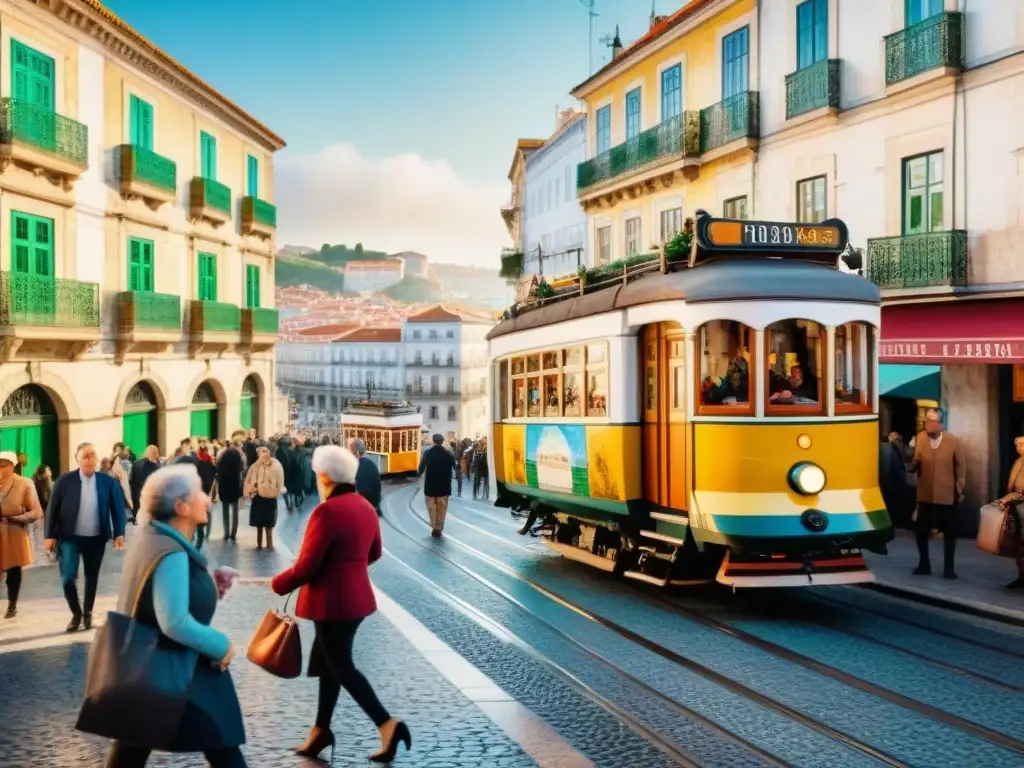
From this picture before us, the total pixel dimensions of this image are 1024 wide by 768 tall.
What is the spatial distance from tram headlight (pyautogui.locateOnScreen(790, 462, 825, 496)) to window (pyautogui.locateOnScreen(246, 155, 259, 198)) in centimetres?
2776

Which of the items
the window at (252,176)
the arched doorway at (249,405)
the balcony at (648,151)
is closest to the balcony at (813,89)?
the balcony at (648,151)

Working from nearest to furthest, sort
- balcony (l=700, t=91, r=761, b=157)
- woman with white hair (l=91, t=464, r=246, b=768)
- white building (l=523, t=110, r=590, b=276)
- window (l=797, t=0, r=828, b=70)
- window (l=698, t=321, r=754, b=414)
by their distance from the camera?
woman with white hair (l=91, t=464, r=246, b=768), window (l=698, t=321, r=754, b=414), window (l=797, t=0, r=828, b=70), balcony (l=700, t=91, r=761, b=157), white building (l=523, t=110, r=590, b=276)

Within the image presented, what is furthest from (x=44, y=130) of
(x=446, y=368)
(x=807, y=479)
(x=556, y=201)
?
(x=446, y=368)

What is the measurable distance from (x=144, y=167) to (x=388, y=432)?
59.1ft

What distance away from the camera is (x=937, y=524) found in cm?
1368

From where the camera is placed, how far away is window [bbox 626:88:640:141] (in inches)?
1170

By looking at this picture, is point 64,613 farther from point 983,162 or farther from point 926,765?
point 983,162

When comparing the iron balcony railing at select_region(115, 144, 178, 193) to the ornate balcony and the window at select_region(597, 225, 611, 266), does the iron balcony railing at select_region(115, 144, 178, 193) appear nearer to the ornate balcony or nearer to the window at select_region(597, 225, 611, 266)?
the ornate balcony

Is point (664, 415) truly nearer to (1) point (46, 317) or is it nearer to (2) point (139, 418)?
(1) point (46, 317)

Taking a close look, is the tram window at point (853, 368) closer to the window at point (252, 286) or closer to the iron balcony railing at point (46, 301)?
the iron balcony railing at point (46, 301)

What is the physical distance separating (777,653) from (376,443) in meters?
35.0

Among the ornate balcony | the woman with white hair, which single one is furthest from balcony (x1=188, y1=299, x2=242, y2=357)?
the woman with white hair

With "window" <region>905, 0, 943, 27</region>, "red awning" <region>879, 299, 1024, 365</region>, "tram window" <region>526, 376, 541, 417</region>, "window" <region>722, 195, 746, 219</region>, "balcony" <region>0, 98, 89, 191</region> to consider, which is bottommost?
"tram window" <region>526, 376, 541, 417</region>

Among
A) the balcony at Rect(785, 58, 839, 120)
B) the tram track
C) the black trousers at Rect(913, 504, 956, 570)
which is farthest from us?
the balcony at Rect(785, 58, 839, 120)
